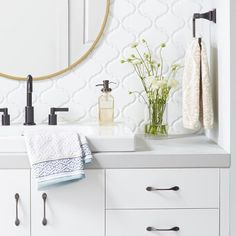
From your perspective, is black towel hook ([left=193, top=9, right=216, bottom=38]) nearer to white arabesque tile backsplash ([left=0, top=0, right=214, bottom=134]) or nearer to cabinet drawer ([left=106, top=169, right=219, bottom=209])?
white arabesque tile backsplash ([left=0, top=0, right=214, bottom=134])

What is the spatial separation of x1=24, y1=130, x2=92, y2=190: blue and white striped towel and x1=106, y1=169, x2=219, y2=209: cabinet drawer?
134mm

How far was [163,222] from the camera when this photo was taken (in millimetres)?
2131

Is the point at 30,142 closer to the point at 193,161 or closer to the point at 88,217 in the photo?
the point at 88,217

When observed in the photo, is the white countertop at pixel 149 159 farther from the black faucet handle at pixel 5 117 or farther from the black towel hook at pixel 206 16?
the black towel hook at pixel 206 16

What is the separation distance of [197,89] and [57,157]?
2.31 ft

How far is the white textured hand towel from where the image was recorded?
2.36 m

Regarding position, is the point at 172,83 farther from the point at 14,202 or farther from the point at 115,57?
the point at 14,202

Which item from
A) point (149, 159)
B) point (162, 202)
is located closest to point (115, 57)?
point (149, 159)

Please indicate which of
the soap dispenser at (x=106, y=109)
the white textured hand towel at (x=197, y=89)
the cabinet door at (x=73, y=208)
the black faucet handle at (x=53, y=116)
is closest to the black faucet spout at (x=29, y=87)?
the black faucet handle at (x=53, y=116)

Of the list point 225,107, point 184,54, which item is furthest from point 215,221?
point 184,54

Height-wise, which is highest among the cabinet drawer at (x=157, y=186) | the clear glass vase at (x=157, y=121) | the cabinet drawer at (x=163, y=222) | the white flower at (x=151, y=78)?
the white flower at (x=151, y=78)

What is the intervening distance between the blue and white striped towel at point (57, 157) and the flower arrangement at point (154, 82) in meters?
0.56

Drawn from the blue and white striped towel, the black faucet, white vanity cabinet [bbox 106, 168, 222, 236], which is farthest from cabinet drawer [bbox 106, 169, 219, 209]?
the black faucet

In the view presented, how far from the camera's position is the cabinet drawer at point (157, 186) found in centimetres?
211
